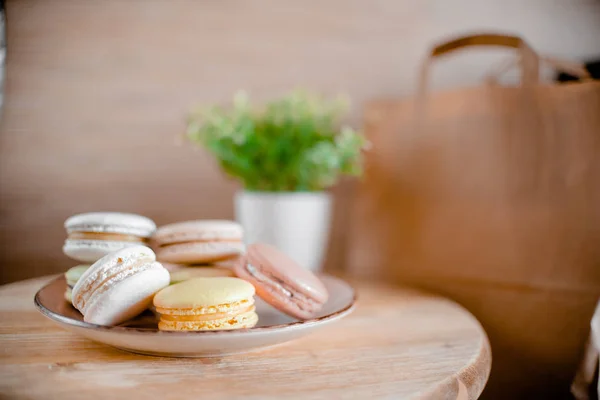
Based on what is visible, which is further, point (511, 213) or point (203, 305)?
point (511, 213)

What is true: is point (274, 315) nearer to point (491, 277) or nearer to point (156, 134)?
point (491, 277)

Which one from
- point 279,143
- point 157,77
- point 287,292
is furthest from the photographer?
point 157,77

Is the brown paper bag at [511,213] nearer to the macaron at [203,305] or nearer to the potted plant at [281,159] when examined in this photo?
the potted plant at [281,159]

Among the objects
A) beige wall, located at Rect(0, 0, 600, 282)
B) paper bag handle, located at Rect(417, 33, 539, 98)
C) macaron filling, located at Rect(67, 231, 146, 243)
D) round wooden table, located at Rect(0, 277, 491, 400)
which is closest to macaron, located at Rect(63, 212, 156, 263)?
macaron filling, located at Rect(67, 231, 146, 243)

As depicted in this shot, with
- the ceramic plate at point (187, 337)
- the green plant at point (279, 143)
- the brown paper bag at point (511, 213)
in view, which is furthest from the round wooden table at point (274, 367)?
the green plant at point (279, 143)

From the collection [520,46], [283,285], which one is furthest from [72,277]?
[520,46]

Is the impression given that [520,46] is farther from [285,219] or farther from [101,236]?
[101,236]

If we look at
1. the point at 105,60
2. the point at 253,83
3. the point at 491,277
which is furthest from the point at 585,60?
the point at 105,60
